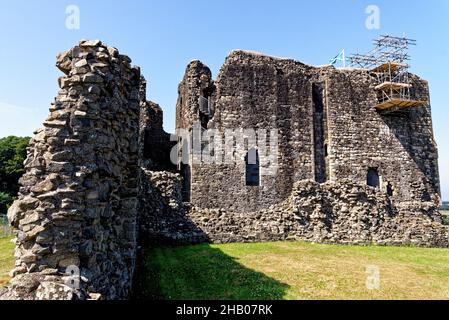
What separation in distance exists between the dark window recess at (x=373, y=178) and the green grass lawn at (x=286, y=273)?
9009 mm

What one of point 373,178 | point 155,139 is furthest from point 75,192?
point 373,178

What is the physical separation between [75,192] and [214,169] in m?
15.7

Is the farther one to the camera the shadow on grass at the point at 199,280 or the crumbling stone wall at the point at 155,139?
the crumbling stone wall at the point at 155,139

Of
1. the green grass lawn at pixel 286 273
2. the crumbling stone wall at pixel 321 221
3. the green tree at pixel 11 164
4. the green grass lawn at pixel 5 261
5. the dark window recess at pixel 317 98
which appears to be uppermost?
the dark window recess at pixel 317 98

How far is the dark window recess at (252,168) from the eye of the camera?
2116 cm

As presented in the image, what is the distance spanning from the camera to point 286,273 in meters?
9.97

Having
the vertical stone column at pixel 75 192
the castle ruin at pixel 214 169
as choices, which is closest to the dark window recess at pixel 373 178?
the castle ruin at pixel 214 169

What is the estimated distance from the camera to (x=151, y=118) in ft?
85.9

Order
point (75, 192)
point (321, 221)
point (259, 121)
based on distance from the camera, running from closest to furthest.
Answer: point (75, 192)
point (321, 221)
point (259, 121)

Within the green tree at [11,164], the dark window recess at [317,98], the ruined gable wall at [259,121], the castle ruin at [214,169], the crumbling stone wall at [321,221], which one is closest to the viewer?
the castle ruin at [214,169]

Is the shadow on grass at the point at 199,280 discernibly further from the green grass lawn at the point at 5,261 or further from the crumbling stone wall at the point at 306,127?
the crumbling stone wall at the point at 306,127

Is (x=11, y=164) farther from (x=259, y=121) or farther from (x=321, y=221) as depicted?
(x=321, y=221)

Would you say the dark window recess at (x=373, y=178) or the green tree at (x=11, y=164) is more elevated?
the green tree at (x=11, y=164)
